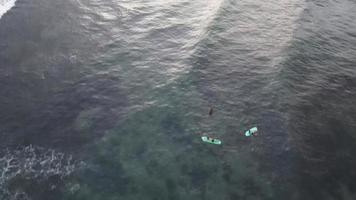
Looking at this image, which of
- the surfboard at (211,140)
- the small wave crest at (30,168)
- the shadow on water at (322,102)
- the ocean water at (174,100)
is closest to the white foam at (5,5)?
the ocean water at (174,100)

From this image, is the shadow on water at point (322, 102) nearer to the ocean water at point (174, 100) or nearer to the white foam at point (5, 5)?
the ocean water at point (174, 100)

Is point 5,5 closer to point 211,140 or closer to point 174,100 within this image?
point 174,100

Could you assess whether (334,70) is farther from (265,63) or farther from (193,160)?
(193,160)

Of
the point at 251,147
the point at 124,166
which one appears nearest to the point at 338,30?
the point at 251,147

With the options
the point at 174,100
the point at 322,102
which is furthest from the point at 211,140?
the point at 322,102

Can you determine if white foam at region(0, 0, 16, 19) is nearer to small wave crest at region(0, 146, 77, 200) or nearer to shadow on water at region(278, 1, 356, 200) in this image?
small wave crest at region(0, 146, 77, 200)

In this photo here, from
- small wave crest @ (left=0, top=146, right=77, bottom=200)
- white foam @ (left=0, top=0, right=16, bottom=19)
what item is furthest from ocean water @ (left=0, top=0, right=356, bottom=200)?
white foam @ (left=0, top=0, right=16, bottom=19)
